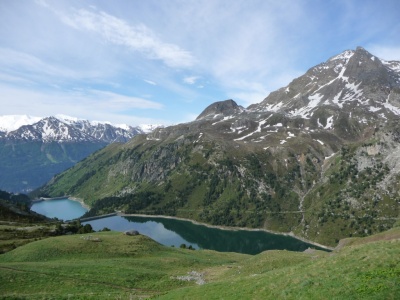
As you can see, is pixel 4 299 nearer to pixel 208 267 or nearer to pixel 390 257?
pixel 390 257

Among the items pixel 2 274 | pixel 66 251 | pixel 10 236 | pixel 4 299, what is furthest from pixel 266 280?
pixel 10 236

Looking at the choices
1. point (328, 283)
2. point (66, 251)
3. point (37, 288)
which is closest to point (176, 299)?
point (328, 283)

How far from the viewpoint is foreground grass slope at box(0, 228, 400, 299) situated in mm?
21844

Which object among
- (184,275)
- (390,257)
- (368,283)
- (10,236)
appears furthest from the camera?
(10,236)

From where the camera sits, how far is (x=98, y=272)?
142 feet

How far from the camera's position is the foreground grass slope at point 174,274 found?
860 inches

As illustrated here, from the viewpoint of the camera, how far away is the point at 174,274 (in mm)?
48969

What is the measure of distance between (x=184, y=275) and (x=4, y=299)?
27.2 meters

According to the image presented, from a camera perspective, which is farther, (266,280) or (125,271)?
(125,271)

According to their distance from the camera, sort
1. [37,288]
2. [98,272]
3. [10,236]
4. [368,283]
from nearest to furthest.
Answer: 1. [368,283]
2. [37,288]
3. [98,272]
4. [10,236]

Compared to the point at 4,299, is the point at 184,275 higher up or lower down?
lower down

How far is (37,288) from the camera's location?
115ft

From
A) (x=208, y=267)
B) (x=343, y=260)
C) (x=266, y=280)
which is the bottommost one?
(x=208, y=267)

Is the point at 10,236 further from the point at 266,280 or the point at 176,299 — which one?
the point at 266,280
